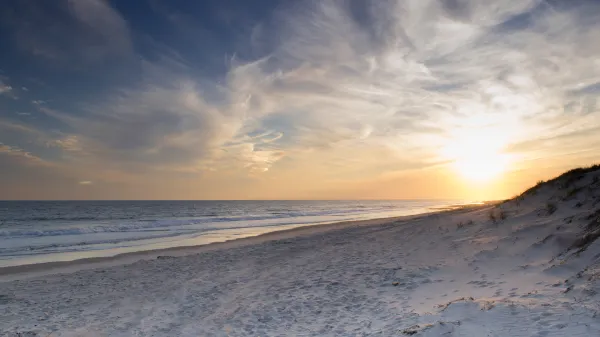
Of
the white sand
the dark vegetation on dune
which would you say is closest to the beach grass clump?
the dark vegetation on dune

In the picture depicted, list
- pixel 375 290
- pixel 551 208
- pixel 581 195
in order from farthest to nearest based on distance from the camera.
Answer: pixel 551 208 → pixel 581 195 → pixel 375 290

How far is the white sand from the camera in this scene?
613 centimetres

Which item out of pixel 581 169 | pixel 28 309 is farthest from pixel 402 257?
A: pixel 28 309

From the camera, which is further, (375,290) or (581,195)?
(581,195)

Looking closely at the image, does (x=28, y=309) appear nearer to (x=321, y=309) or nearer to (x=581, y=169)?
(x=321, y=309)

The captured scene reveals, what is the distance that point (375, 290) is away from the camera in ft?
30.8

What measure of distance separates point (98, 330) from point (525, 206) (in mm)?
15740

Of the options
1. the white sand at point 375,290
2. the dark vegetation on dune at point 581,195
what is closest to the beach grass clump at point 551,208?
the dark vegetation on dune at point 581,195

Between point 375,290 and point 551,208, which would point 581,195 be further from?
point 375,290

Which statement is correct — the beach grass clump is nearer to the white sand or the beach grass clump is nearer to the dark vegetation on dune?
the dark vegetation on dune

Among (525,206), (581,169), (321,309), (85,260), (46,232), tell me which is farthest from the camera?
(46,232)

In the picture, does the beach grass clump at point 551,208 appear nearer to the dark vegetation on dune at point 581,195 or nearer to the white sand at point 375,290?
the dark vegetation on dune at point 581,195

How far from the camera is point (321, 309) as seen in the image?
27.8 ft

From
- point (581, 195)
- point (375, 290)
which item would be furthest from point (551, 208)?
point (375, 290)
